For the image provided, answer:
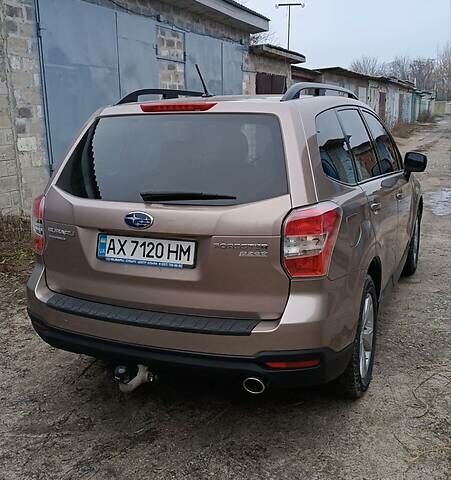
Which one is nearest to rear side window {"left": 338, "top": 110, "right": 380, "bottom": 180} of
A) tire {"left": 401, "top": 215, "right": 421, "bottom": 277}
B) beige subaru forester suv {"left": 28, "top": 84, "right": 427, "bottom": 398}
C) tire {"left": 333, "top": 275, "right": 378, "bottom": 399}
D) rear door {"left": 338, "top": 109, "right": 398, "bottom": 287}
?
rear door {"left": 338, "top": 109, "right": 398, "bottom": 287}

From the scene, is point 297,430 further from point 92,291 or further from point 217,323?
point 92,291

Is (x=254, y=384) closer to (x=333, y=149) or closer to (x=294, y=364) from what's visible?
(x=294, y=364)

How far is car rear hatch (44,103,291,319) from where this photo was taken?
2.33 m

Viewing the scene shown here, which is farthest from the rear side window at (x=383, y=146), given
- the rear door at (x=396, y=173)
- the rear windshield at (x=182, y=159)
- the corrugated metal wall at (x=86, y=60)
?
the corrugated metal wall at (x=86, y=60)

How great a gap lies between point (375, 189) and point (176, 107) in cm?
135

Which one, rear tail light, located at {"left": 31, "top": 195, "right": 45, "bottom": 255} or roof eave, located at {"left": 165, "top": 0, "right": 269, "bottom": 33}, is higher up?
roof eave, located at {"left": 165, "top": 0, "right": 269, "bottom": 33}

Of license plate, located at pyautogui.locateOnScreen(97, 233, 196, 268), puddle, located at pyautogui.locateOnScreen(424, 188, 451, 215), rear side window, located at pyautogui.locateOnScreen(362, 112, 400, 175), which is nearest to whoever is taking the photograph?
license plate, located at pyautogui.locateOnScreen(97, 233, 196, 268)

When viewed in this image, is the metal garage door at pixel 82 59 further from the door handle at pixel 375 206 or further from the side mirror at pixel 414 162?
the door handle at pixel 375 206

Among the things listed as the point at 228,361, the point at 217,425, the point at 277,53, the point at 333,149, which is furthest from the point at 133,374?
the point at 277,53

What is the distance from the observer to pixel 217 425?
282cm

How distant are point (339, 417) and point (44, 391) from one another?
1.74 meters

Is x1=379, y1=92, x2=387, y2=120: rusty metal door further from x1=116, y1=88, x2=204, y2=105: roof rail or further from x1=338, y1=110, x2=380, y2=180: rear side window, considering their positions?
x1=116, y1=88, x2=204, y2=105: roof rail

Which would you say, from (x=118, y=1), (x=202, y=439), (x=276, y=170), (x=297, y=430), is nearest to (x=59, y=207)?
(x=276, y=170)

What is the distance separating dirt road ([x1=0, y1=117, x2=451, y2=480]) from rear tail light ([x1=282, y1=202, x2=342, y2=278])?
0.66 metres
